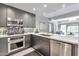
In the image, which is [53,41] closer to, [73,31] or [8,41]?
[8,41]

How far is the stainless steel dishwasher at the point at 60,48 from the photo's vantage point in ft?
6.64

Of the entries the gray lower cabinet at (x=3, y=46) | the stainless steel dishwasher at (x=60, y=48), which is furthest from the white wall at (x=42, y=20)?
the stainless steel dishwasher at (x=60, y=48)

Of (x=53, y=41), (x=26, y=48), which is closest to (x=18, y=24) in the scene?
(x=26, y=48)

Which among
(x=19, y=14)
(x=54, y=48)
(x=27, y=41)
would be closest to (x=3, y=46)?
(x=27, y=41)

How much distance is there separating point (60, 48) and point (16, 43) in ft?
6.63

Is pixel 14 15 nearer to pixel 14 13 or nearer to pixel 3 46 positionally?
pixel 14 13

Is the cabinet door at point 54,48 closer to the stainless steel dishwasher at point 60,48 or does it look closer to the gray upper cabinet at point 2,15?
the stainless steel dishwasher at point 60,48

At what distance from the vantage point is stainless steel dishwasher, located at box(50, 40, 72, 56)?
2.02 metres

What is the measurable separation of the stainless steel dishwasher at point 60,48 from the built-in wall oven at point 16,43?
62.7 inches

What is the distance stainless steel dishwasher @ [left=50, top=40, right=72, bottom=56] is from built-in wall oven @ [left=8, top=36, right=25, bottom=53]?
159 centimetres

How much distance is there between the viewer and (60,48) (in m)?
2.29

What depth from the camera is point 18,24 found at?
4.16 metres

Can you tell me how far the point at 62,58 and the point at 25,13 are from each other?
415 centimetres

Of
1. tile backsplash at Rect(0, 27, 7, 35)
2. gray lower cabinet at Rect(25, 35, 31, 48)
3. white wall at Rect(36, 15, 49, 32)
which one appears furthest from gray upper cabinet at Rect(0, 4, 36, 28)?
gray lower cabinet at Rect(25, 35, 31, 48)
